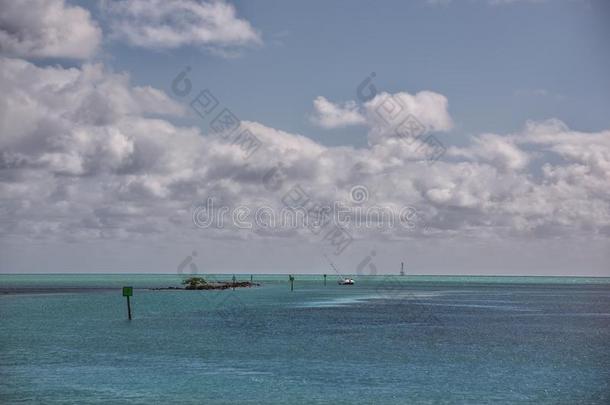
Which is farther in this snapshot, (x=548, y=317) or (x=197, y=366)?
(x=548, y=317)

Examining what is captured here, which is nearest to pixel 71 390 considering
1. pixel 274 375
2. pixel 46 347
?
pixel 274 375

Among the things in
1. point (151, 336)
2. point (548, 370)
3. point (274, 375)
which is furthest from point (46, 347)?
point (548, 370)

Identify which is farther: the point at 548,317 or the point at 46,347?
the point at 548,317

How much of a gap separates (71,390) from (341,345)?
28.3 meters

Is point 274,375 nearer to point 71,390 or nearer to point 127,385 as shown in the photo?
point 127,385

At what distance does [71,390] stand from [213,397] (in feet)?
28.6

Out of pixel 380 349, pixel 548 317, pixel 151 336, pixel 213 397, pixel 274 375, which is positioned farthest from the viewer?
pixel 548 317

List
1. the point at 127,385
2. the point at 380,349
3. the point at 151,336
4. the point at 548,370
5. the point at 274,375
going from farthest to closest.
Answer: the point at 151,336 < the point at 380,349 < the point at 548,370 < the point at 274,375 < the point at 127,385

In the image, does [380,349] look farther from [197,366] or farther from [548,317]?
[548,317]

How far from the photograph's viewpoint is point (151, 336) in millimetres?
68250

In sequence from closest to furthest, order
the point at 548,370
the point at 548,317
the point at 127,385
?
1. the point at 127,385
2. the point at 548,370
3. the point at 548,317

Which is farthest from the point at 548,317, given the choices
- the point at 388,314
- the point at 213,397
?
the point at 213,397

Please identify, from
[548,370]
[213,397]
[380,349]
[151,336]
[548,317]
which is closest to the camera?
[213,397]

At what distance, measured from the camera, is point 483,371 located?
150 ft
